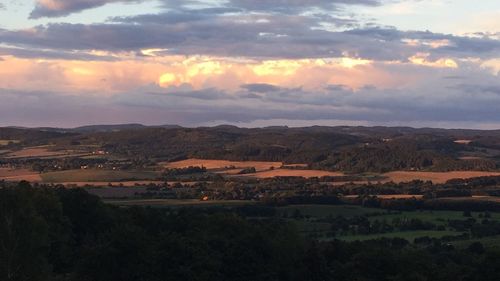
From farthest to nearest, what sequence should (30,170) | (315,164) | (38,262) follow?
(315,164) → (30,170) → (38,262)

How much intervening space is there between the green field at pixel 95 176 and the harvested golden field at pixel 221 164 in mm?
15909

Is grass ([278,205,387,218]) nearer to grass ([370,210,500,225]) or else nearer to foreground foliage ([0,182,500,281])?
grass ([370,210,500,225])

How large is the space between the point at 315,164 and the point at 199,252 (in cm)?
12498

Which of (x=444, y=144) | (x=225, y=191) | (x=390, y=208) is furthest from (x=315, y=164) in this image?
(x=390, y=208)

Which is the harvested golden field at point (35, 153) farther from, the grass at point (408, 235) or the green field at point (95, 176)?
the grass at point (408, 235)

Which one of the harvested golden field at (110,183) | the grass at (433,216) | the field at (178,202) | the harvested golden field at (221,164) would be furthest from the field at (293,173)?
the grass at (433,216)

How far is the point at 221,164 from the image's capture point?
173m

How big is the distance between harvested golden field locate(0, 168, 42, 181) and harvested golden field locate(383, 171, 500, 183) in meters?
60.9

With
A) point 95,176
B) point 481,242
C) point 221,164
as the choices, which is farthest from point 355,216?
point 221,164

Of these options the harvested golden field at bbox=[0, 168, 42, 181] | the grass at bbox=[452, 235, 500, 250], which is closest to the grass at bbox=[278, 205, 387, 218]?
the grass at bbox=[452, 235, 500, 250]

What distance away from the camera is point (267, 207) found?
323ft

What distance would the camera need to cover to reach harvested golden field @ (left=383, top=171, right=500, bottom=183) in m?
144

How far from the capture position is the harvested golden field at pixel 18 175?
426ft

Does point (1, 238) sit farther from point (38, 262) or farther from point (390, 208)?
point (390, 208)
